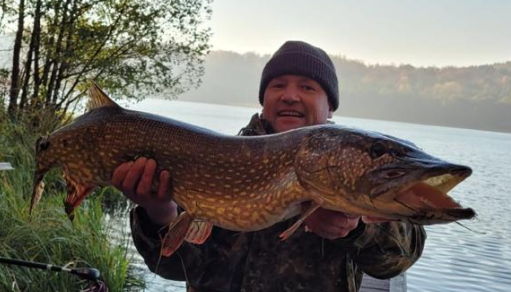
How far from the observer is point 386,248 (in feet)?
7.82

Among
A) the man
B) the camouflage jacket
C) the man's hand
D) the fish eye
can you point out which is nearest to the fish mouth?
the fish eye

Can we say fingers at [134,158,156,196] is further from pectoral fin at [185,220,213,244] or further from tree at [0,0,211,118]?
tree at [0,0,211,118]

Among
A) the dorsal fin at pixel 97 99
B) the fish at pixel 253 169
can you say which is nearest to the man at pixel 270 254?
the fish at pixel 253 169

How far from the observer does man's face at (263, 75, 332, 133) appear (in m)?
2.84

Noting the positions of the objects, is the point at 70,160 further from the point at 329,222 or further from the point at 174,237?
the point at 329,222

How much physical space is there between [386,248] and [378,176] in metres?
0.75

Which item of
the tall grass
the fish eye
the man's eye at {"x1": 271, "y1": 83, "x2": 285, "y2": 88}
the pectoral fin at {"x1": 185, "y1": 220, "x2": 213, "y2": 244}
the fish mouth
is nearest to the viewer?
the fish mouth

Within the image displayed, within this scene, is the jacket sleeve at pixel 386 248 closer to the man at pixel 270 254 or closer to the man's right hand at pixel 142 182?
the man at pixel 270 254

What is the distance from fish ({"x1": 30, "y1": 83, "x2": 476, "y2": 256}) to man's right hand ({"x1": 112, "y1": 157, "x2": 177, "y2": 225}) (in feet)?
0.10

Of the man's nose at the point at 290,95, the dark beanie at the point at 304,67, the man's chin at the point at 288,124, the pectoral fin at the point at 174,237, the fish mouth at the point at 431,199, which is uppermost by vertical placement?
the dark beanie at the point at 304,67

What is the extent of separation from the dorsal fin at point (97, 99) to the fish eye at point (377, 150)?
117cm

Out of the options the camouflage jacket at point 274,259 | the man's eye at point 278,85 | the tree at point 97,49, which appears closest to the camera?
the camouflage jacket at point 274,259

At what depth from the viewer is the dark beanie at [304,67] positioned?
10.0 feet

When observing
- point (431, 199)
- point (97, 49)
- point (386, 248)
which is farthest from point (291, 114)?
point (97, 49)
